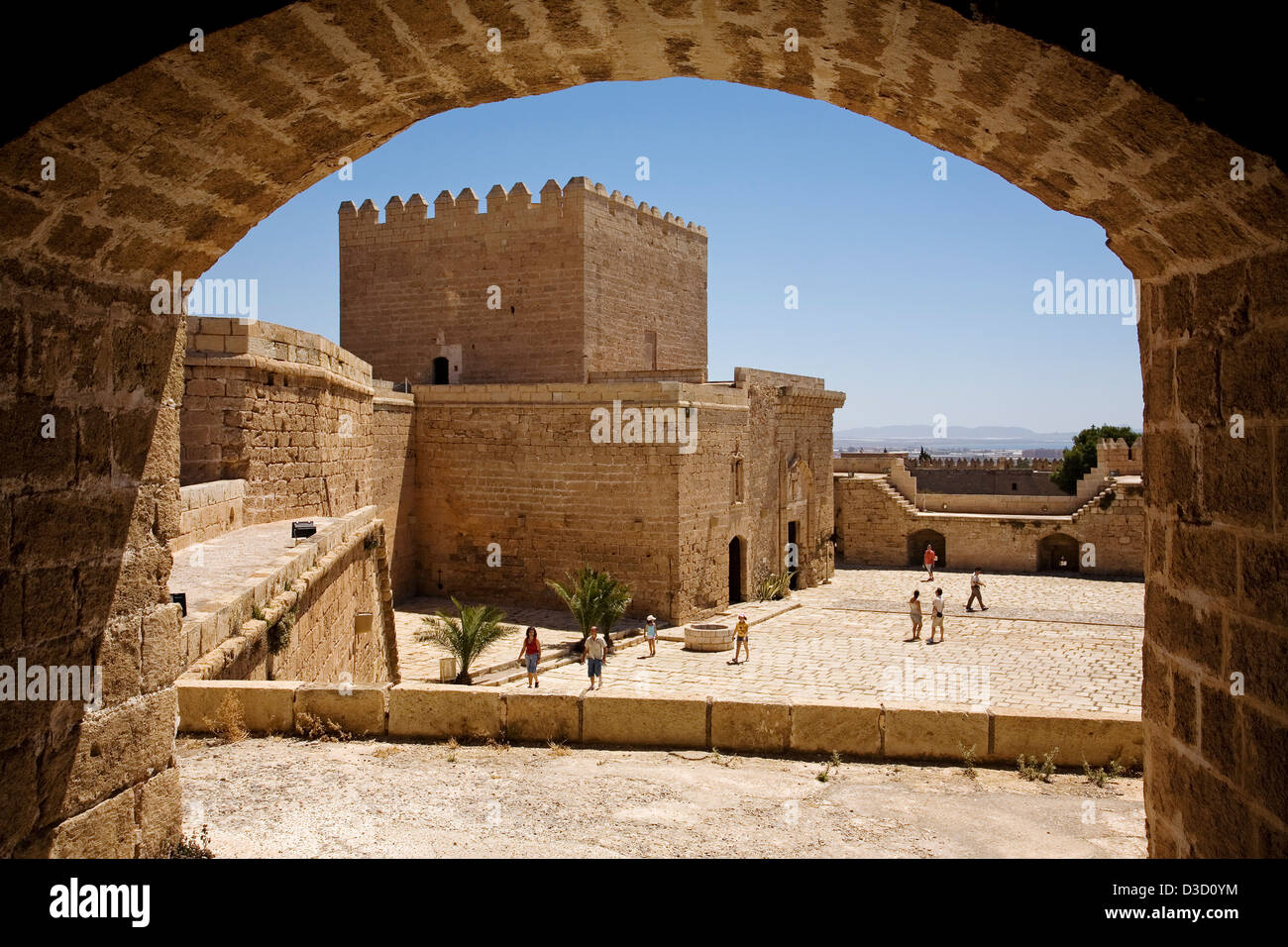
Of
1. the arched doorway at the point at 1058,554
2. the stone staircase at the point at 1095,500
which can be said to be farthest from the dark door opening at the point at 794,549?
the stone staircase at the point at 1095,500

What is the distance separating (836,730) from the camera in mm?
6121

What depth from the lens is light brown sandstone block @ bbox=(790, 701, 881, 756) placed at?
20.0 ft

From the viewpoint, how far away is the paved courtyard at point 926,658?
13.1 metres

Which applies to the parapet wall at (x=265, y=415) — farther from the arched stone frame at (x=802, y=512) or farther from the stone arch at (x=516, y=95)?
the arched stone frame at (x=802, y=512)

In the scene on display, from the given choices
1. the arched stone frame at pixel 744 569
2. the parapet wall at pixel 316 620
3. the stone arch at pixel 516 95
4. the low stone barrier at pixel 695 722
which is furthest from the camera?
the arched stone frame at pixel 744 569

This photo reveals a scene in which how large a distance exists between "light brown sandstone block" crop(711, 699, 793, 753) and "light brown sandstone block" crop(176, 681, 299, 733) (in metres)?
2.84

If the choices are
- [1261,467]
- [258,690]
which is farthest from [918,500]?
[1261,467]

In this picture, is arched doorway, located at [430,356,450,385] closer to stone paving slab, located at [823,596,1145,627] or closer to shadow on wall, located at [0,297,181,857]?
stone paving slab, located at [823,596,1145,627]

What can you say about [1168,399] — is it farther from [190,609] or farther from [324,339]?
[324,339]

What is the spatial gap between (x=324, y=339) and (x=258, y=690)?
21.6ft

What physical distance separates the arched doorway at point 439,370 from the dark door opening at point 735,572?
8.15 m

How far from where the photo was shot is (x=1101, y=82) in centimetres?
206

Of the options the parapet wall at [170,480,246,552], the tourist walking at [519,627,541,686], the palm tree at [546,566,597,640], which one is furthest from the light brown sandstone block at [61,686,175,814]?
the palm tree at [546,566,597,640]
